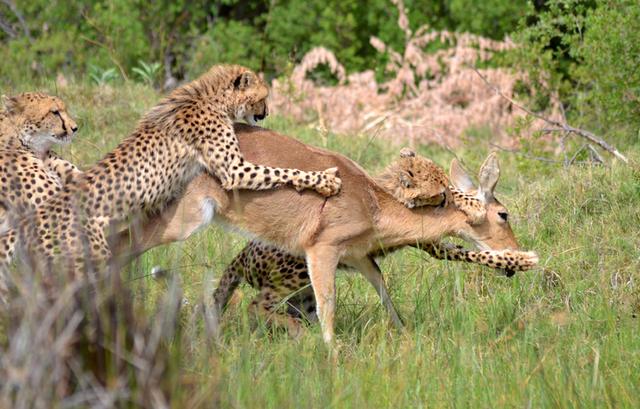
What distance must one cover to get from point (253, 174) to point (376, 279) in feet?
3.10

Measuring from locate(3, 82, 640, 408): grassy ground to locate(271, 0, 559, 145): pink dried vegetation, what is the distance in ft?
12.3

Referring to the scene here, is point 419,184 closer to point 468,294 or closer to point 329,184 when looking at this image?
point 329,184

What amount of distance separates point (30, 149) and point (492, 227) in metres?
2.95

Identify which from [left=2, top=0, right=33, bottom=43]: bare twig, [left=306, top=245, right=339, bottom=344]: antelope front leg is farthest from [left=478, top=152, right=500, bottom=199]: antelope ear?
[left=2, top=0, right=33, bottom=43]: bare twig

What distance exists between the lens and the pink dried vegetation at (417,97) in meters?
13.6

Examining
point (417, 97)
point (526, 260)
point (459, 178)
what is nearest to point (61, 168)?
point (459, 178)

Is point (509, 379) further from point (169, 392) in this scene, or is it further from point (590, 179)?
point (590, 179)

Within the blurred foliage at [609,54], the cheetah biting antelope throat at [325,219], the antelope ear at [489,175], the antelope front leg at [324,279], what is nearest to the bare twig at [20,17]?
the blurred foliage at [609,54]

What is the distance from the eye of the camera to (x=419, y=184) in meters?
7.24

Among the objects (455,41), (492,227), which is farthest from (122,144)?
(455,41)

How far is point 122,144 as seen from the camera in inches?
280

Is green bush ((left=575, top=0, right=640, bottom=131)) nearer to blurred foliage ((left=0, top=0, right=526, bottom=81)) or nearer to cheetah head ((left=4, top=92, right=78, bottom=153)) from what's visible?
cheetah head ((left=4, top=92, right=78, bottom=153))

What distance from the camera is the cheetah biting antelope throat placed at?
6.91 m

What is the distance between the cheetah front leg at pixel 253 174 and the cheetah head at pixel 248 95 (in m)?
0.55
